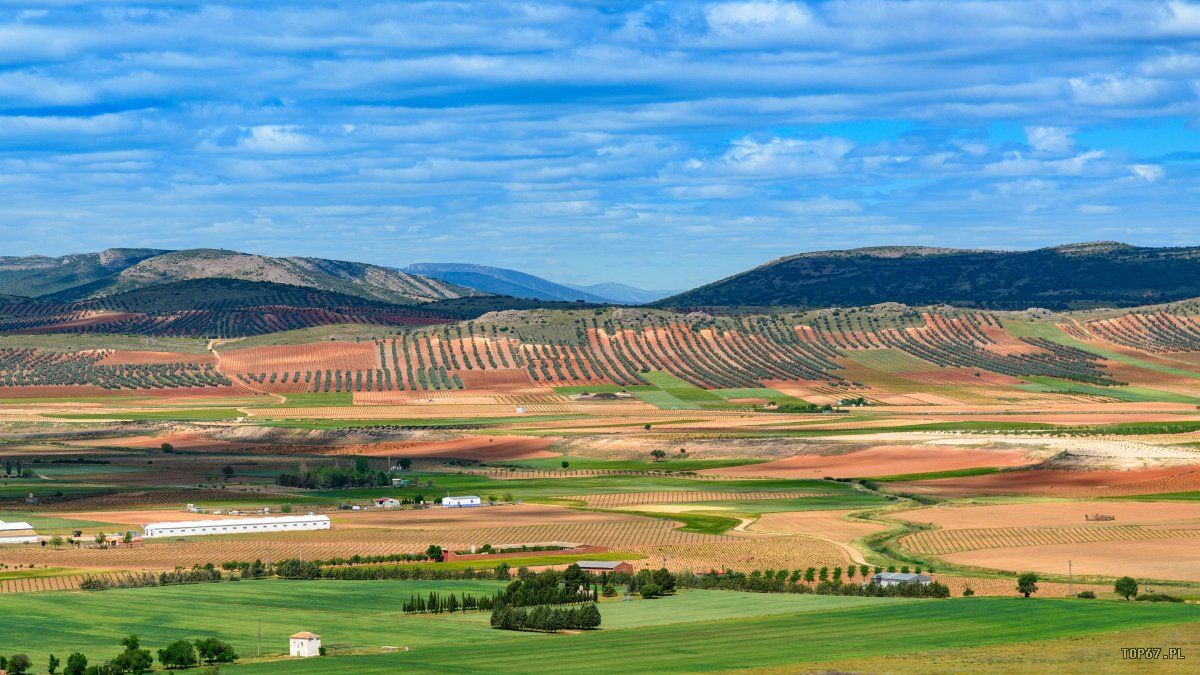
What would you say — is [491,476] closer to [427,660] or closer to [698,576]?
[698,576]

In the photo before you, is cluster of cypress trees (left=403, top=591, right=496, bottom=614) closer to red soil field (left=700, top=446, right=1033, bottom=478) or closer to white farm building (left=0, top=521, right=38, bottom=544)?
white farm building (left=0, top=521, right=38, bottom=544)

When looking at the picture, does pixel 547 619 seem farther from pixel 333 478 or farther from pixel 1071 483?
pixel 333 478

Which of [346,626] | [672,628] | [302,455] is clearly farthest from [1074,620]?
[302,455]

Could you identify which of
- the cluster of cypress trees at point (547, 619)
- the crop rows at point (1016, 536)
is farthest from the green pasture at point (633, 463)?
the cluster of cypress trees at point (547, 619)

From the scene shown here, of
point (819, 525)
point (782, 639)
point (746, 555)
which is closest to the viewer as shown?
point (782, 639)

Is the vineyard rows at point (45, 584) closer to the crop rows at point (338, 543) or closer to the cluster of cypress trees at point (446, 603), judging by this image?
the crop rows at point (338, 543)

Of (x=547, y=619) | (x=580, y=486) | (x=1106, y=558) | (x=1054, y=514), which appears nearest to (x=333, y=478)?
(x=580, y=486)

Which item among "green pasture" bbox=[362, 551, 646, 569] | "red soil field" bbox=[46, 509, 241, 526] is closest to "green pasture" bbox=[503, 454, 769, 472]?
"red soil field" bbox=[46, 509, 241, 526]
